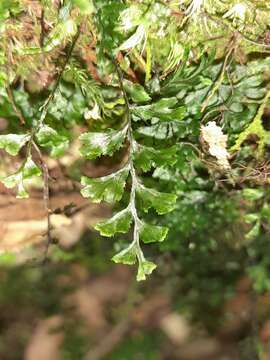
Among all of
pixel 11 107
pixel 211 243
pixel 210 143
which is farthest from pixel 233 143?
pixel 211 243

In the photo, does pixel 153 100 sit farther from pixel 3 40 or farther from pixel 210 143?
pixel 3 40

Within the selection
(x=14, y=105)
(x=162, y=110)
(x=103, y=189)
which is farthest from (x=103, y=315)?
→ (x=162, y=110)

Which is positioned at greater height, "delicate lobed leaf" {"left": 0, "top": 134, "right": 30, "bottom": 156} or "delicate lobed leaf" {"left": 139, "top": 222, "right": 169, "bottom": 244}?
"delicate lobed leaf" {"left": 0, "top": 134, "right": 30, "bottom": 156}

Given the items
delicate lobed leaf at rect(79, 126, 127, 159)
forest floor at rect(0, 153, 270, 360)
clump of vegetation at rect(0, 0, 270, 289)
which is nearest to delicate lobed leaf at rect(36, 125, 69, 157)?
clump of vegetation at rect(0, 0, 270, 289)

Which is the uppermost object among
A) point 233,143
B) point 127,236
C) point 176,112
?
point 176,112

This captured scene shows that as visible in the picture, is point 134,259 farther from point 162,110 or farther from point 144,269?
point 162,110

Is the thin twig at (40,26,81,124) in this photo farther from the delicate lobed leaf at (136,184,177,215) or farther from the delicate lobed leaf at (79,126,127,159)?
the delicate lobed leaf at (136,184,177,215)
